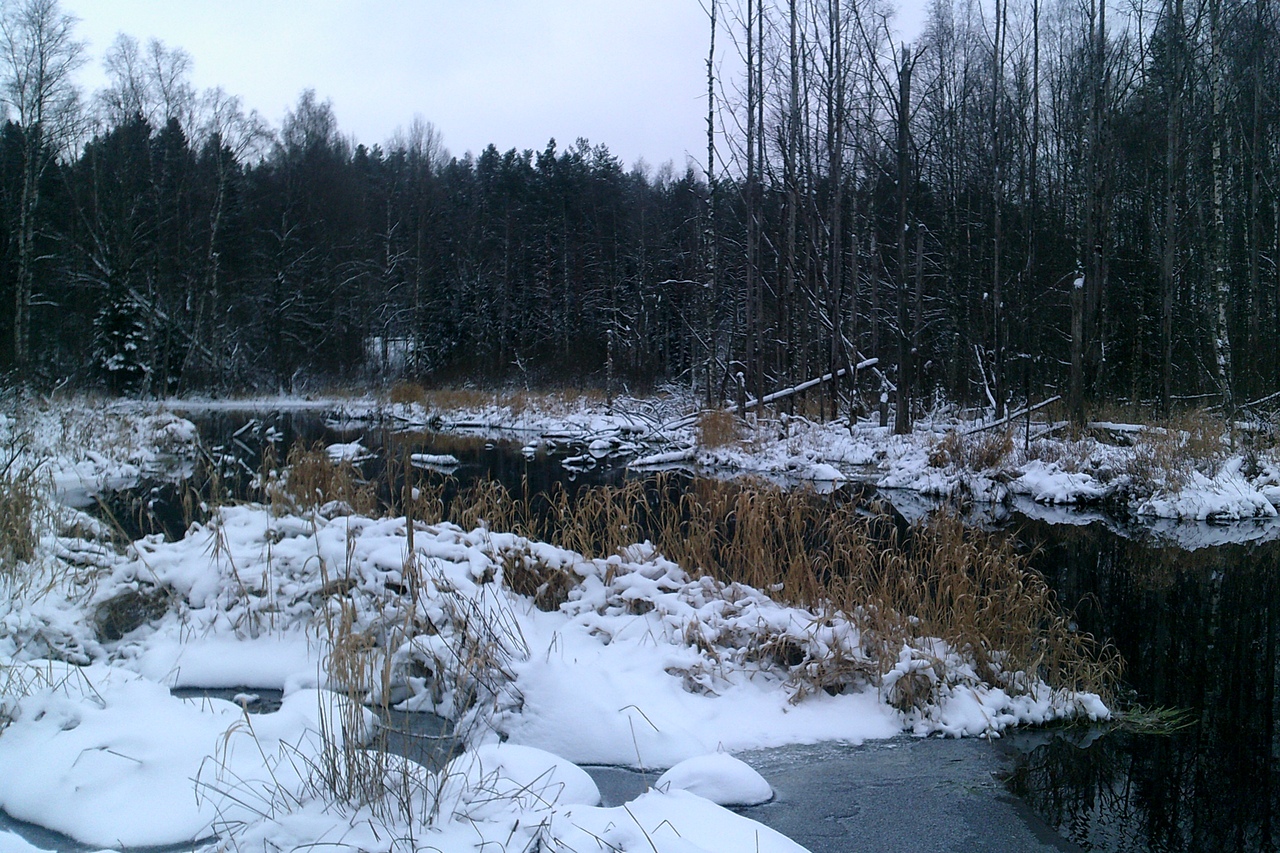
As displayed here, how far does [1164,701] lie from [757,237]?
13.0m

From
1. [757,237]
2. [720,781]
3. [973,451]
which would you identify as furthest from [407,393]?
[720,781]

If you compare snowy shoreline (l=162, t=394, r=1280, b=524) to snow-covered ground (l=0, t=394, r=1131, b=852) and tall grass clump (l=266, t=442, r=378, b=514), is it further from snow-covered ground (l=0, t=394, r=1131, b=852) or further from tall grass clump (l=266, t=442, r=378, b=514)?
snow-covered ground (l=0, t=394, r=1131, b=852)

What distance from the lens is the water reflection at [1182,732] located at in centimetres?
313

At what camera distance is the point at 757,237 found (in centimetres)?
1619

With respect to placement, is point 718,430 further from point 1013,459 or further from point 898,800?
point 898,800

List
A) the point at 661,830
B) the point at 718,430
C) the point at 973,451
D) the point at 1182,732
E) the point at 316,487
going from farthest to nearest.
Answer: the point at 718,430, the point at 973,451, the point at 316,487, the point at 1182,732, the point at 661,830

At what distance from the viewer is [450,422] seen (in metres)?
23.0

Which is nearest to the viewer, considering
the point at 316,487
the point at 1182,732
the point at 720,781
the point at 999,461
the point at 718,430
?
the point at 720,781

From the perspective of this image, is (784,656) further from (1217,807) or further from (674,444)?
(674,444)

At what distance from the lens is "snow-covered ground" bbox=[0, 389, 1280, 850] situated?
2.49 m

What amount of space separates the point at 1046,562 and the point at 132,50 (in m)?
29.7

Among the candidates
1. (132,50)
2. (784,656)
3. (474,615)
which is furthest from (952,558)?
(132,50)

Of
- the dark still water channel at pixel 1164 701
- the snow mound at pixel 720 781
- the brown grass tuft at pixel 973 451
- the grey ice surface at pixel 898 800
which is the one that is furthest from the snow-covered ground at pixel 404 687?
the brown grass tuft at pixel 973 451

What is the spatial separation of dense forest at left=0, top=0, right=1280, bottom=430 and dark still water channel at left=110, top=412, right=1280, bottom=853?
5.28 meters
